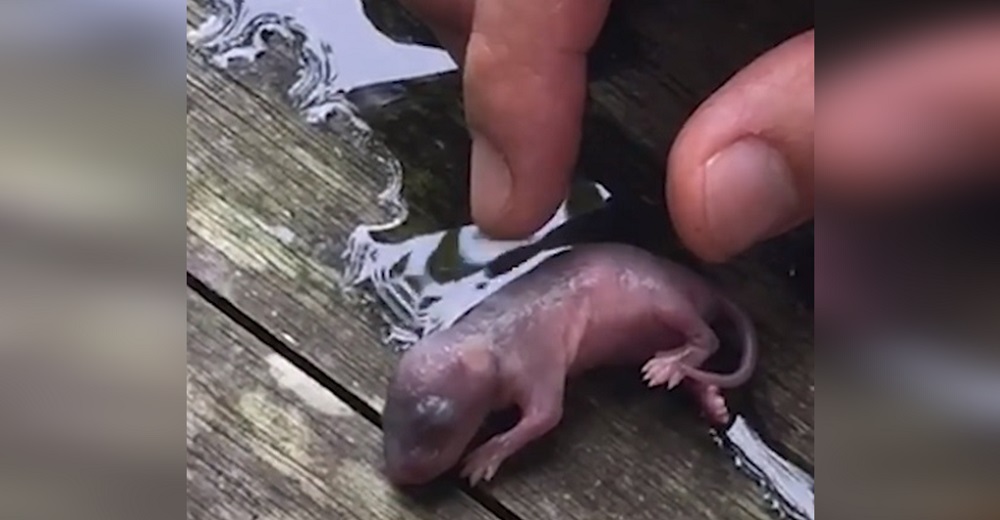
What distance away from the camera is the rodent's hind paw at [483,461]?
1.18 ft

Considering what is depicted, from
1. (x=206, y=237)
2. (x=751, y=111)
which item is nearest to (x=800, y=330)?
(x=751, y=111)

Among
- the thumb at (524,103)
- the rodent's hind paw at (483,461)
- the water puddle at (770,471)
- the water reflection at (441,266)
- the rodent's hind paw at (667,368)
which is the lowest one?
the water puddle at (770,471)

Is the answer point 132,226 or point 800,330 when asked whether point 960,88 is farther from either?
point 132,226

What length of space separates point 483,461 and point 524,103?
12 cm

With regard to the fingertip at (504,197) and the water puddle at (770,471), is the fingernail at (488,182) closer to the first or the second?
the fingertip at (504,197)

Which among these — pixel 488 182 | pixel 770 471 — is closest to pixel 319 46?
pixel 488 182

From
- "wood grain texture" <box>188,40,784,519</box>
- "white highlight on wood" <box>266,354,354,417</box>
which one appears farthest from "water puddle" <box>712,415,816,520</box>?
"white highlight on wood" <box>266,354,354,417</box>

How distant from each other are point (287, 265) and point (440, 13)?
97mm

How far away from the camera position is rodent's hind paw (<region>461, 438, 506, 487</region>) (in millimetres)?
358

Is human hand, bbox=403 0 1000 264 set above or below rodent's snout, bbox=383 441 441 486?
above

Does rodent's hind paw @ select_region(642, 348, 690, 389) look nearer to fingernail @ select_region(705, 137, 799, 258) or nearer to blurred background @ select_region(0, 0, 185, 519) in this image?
fingernail @ select_region(705, 137, 799, 258)

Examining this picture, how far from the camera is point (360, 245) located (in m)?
0.37

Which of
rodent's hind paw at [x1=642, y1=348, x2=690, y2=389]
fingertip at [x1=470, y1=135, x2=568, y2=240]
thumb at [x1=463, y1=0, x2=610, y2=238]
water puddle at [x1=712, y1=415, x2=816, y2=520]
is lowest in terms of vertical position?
water puddle at [x1=712, y1=415, x2=816, y2=520]

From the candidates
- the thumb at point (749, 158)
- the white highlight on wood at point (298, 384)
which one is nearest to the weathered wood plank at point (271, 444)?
the white highlight on wood at point (298, 384)
